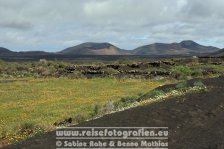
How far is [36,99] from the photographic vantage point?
40281 millimetres

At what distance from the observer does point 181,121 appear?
50.0ft

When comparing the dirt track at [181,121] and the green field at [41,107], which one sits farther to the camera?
the green field at [41,107]

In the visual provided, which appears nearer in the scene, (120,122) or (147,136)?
(147,136)

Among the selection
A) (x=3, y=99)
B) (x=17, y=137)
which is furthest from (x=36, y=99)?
(x=17, y=137)

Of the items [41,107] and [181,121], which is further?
[41,107]

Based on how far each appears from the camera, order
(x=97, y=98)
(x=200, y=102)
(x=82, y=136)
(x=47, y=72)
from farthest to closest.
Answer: (x=47, y=72), (x=97, y=98), (x=200, y=102), (x=82, y=136)

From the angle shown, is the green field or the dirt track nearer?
the dirt track

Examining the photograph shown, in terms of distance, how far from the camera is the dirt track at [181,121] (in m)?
13.8

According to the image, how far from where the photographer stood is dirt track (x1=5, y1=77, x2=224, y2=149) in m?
13.8

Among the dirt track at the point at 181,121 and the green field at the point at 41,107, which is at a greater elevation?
the dirt track at the point at 181,121

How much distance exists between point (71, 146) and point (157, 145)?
2.69 metres

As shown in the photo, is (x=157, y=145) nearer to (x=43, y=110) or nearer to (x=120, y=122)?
(x=120, y=122)

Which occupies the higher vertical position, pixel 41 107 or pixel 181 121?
pixel 181 121

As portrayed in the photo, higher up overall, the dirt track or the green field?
the dirt track
